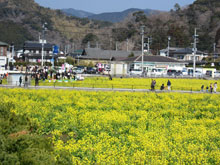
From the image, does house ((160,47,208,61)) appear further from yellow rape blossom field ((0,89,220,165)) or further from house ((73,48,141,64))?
yellow rape blossom field ((0,89,220,165))

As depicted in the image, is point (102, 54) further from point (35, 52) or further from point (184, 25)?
point (184, 25)

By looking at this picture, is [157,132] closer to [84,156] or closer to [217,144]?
[217,144]

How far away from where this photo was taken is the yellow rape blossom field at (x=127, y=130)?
487 inches

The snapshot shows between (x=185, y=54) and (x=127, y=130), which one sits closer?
(x=127, y=130)

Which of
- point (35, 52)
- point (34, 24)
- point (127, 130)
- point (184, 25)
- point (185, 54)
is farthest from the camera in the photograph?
point (34, 24)

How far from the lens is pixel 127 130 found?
54.0 ft

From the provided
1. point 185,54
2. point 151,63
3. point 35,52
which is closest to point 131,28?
point 185,54

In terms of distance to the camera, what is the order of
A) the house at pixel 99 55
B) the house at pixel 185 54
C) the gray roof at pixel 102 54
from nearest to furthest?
the house at pixel 99 55, the gray roof at pixel 102 54, the house at pixel 185 54

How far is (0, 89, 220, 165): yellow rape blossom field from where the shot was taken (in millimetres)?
12363

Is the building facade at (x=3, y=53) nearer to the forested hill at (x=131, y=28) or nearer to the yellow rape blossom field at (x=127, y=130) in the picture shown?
the yellow rape blossom field at (x=127, y=130)

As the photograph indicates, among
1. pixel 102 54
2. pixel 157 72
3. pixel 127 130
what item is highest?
pixel 102 54

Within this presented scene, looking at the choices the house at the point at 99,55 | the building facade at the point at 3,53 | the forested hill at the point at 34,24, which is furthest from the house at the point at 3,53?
the forested hill at the point at 34,24

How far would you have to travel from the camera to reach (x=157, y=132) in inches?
Answer: 634

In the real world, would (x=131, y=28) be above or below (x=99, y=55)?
above
